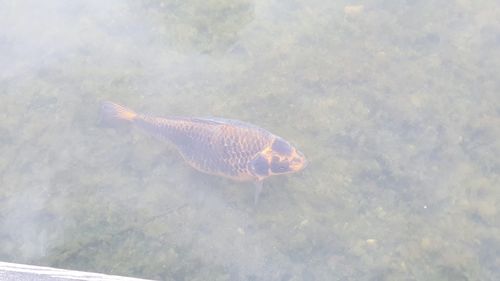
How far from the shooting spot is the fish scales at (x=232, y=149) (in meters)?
5.02

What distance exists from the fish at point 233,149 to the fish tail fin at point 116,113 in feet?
1.68

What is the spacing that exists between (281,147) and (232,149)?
0.52 m

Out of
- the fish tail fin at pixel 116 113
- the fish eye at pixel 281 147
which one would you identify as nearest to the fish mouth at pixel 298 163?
the fish eye at pixel 281 147

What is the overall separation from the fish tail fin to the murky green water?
0.62ft

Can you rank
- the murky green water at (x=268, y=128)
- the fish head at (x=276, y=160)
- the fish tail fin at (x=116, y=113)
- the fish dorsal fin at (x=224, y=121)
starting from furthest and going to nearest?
the fish tail fin at (x=116, y=113) < the fish dorsal fin at (x=224, y=121) < the fish head at (x=276, y=160) < the murky green water at (x=268, y=128)

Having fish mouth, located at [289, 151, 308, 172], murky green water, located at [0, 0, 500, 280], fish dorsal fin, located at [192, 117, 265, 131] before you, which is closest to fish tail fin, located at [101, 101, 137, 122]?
murky green water, located at [0, 0, 500, 280]

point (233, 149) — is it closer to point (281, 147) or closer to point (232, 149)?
point (232, 149)

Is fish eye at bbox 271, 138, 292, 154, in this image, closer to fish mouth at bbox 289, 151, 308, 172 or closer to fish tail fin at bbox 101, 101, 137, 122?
fish mouth at bbox 289, 151, 308, 172

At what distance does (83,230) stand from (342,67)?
374 cm

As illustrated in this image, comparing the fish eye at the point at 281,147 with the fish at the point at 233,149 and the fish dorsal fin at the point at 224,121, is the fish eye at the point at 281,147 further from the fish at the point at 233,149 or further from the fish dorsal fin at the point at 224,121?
the fish dorsal fin at the point at 224,121

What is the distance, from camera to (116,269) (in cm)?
461

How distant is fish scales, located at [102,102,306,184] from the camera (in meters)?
5.02

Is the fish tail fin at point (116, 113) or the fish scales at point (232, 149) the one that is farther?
the fish tail fin at point (116, 113)

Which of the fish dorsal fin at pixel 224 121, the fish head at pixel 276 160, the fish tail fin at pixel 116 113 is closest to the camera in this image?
the fish head at pixel 276 160
